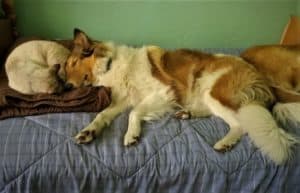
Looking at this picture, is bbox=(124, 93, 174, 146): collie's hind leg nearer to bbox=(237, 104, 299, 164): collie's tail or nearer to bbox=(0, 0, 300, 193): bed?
bbox=(0, 0, 300, 193): bed

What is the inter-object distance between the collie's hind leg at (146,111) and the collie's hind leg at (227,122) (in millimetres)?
215

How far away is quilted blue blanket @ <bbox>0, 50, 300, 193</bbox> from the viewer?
1.52 meters

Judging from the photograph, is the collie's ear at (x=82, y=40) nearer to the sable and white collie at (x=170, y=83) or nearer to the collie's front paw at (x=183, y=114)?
the sable and white collie at (x=170, y=83)

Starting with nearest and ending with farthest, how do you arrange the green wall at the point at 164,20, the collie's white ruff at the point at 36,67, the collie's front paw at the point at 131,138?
1. the collie's front paw at the point at 131,138
2. the collie's white ruff at the point at 36,67
3. the green wall at the point at 164,20

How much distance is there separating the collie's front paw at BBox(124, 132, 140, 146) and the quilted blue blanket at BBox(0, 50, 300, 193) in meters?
0.02

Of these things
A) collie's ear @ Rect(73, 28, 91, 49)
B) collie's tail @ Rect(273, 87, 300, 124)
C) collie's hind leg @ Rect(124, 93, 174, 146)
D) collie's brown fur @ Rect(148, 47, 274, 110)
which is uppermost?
collie's ear @ Rect(73, 28, 91, 49)

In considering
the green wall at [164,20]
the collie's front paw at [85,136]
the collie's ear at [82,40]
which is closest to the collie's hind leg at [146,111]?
the collie's front paw at [85,136]

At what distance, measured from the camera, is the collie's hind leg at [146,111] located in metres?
1.68

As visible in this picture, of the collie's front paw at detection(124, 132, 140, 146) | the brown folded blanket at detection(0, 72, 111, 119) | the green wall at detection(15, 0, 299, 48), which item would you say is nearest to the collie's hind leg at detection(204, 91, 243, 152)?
the collie's front paw at detection(124, 132, 140, 146)

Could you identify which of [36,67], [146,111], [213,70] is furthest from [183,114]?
[36,67]

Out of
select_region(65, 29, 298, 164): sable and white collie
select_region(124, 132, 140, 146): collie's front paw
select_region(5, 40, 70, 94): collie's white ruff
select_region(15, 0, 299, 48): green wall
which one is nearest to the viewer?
select_region(124, 132, 140, 146): collie's front paw

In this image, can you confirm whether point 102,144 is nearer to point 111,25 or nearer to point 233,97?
point 233,97

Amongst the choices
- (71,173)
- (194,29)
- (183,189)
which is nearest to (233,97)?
(183,189)

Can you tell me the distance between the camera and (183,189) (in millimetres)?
1578
